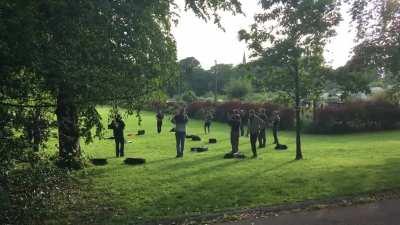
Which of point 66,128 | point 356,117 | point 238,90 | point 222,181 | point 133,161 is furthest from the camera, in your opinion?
point 238,90

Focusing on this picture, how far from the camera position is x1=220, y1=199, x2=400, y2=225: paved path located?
29.7 ft

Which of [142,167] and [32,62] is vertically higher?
[32,62]

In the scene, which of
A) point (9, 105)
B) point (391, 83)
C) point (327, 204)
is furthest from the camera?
point (391, 83)

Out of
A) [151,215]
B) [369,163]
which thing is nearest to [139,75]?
[151,215]

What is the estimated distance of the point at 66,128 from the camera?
9.25 m

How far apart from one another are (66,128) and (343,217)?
5.05 metres

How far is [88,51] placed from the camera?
27.5ft

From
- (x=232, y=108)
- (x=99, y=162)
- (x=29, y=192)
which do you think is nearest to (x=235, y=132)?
(x=99, y=162)

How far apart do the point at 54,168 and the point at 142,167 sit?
24.4ft

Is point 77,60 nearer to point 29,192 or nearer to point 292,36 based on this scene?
point 29,192

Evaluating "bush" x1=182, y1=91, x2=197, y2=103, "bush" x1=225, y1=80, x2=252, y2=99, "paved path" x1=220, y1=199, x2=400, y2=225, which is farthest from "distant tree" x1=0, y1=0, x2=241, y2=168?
"bush" x1=225, y1=80, x2=252, y2=99

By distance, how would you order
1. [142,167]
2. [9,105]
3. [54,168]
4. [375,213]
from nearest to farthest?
[9,105], [54,168], [375,213], [142,167]

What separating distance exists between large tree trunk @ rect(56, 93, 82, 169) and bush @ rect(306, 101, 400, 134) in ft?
99.0

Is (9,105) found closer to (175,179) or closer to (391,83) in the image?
(175,179)
